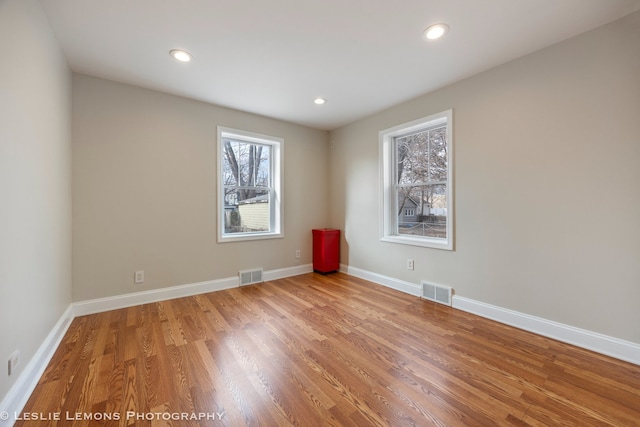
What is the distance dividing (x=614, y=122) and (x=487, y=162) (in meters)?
0.88

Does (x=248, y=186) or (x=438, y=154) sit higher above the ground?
(x=438, y=154)

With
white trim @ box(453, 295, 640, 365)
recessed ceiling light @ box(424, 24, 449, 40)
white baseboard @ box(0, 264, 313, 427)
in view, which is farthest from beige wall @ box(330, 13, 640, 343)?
white baseboard @ box(0, 264, 313, 427)

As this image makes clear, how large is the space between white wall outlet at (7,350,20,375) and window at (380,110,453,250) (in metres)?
3.51

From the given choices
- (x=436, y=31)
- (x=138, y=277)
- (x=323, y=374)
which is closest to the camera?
(x=323, y=374)

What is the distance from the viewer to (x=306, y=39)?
2.15 meters

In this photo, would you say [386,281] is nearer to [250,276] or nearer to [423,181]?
[423,181]

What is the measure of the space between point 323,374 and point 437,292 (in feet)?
6.20

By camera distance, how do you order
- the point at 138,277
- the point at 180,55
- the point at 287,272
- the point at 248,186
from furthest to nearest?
the point at 287,272, the point at 248,186, the point at 138,277, the point at 180,55

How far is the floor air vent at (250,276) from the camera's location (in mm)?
3708

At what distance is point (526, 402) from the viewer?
58.7 inches

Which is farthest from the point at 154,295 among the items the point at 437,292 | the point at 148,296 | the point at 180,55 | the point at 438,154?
the point at 438,154

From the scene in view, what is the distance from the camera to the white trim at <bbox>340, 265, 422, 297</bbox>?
3320 mm

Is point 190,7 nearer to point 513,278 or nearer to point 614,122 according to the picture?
point 614,122

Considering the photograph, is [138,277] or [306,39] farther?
[138,277]
